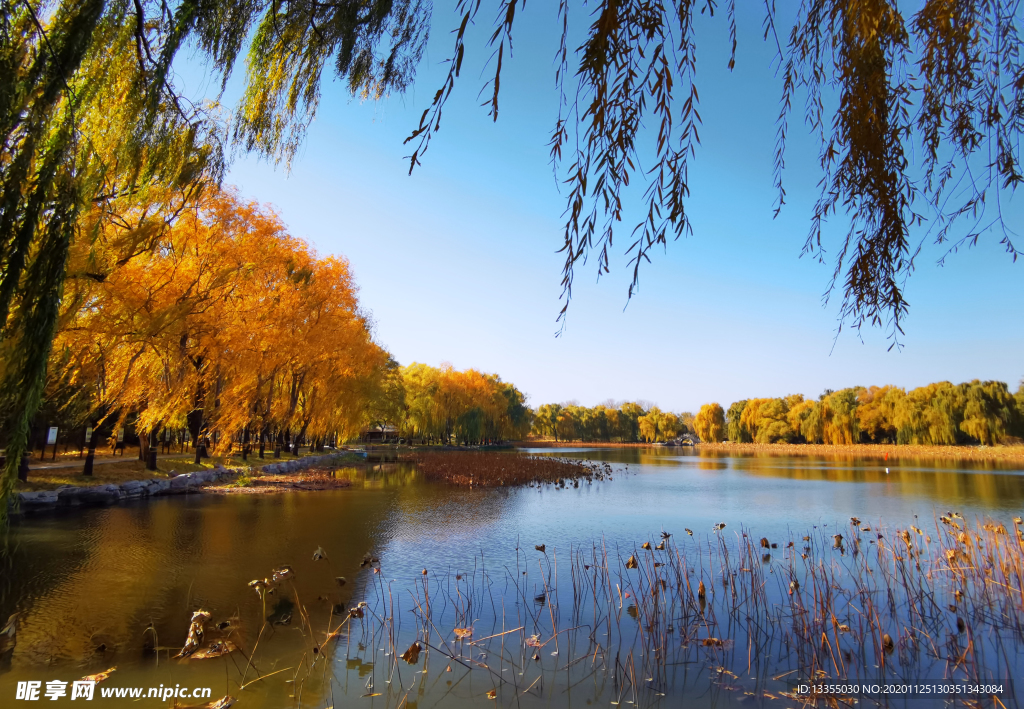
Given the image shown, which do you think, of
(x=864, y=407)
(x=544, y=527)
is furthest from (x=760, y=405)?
(x=544, y=527)

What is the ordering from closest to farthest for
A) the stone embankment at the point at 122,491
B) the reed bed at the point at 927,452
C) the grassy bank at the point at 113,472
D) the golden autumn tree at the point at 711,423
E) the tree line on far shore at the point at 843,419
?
the stone embankment at the point at 122,491
the grassy bank at the point at 113,472
the reed bed at the point at 927,452
the tree line on far shore at the point at 843,419
the golden autumn tree at the point at 711,423

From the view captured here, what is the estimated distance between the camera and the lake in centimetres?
459

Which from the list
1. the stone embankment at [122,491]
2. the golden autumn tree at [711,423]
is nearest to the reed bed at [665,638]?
the stone embankment at [122,491]

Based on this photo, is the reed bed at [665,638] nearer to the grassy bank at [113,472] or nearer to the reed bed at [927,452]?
the grassy bank at [113,472]

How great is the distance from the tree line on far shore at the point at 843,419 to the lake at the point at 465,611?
141 feet

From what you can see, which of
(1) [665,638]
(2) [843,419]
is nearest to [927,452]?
(2) [843,419]

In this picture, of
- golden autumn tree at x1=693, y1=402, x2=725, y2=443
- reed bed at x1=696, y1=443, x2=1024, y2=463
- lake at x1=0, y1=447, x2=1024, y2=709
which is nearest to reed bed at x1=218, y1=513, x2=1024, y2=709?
lake at x1=0, y1=447, x2=1024, y2=709

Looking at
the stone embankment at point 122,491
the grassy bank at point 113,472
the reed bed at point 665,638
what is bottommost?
the reed bed at point 665,638

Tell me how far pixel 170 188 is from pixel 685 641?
6215 mm

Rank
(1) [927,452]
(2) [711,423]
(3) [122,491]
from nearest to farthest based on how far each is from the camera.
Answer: (3) [122,491]
(1) [927,452]
(2) [711,423]

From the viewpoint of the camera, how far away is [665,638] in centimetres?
510

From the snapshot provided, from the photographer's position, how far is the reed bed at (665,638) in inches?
178

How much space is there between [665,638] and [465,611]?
2.37 m

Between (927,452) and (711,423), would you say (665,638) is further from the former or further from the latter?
(711,423)
